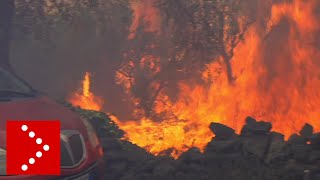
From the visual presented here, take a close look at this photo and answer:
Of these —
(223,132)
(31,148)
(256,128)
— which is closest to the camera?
(31,148)

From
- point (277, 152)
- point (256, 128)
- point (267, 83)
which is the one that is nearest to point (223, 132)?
point (256, 128)

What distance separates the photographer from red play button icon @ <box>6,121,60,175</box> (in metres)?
3.72

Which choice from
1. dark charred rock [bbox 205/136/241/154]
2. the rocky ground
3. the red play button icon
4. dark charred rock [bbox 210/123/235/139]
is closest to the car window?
the red play button icon

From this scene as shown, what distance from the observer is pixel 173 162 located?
6.55 metres

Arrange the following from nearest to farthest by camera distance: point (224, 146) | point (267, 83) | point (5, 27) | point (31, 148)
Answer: point (31, 148)
point (224, 146)
point (5, 27)
point (267, 83)

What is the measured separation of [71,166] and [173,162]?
251cm

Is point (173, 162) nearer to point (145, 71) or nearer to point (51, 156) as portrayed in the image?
point (51, 156)

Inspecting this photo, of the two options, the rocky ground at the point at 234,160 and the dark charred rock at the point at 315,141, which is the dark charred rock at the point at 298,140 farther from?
the dark charred rock at the point at 315,141

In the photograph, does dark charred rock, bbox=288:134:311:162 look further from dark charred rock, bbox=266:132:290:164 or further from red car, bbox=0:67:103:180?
red car, bbox=0:67:103:180

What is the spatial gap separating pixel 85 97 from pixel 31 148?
1388 cm

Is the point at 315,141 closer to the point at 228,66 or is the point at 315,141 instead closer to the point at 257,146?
the point at 257,146

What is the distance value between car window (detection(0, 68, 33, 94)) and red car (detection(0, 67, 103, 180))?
0.04m

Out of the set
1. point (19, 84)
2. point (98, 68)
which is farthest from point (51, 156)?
point (98, 68)

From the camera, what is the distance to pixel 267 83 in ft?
57.1
